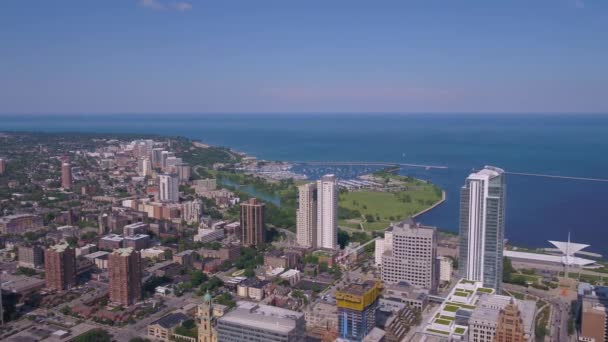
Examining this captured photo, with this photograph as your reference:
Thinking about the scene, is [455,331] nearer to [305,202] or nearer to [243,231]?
[305,202]

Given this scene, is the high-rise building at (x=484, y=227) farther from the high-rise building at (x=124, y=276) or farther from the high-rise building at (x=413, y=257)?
the high-rise building at (x=124, y=276)

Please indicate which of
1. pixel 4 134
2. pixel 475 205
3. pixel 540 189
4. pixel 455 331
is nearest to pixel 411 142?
pixel 540 189

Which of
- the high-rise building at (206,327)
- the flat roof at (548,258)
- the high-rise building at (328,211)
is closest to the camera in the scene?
the high-rise building at (206,327)

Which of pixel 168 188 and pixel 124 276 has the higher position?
pixel 168 188

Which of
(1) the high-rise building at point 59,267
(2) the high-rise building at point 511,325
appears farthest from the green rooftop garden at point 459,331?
(1) the high-rise building at point 59,267

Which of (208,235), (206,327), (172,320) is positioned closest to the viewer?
(206,327)

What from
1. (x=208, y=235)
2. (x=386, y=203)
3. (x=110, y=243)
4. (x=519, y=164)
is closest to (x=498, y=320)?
(x=208, y=235)

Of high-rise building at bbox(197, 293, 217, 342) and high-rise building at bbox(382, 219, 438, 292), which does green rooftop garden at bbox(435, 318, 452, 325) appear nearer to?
high-rise building at bbox(382, 219, 438, 292)

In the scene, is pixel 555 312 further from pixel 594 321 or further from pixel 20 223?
pixel 20 223

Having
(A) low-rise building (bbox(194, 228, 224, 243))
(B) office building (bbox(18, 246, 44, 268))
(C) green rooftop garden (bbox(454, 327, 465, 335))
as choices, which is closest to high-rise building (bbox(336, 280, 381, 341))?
(C) green rooftop garden (bbox(454, 327, 465, 335))
